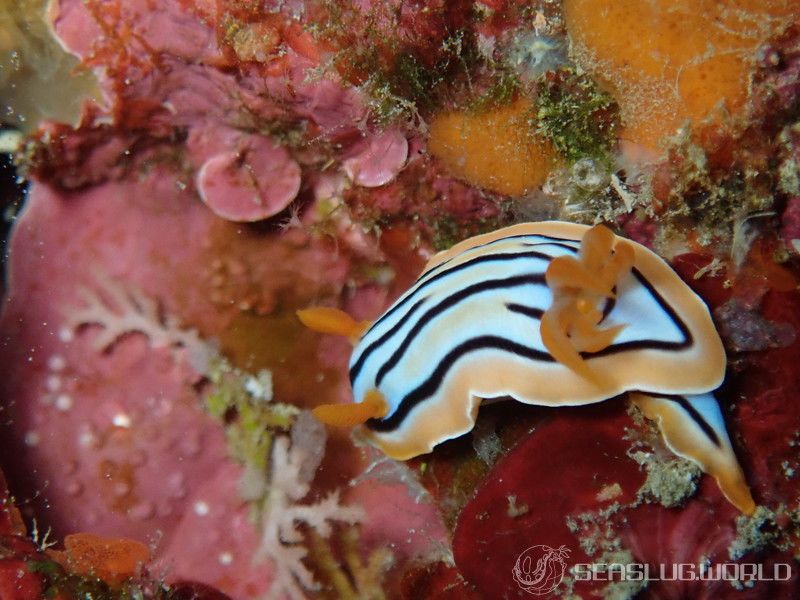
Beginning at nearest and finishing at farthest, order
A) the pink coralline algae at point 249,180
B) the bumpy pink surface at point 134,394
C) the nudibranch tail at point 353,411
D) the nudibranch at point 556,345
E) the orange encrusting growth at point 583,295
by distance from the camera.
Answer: the orange encrusting growth at point 583,295, the nudibranch at point 556,345, the nudibranch tail at point 353,411, the pink coralline algae at point 249,180, the bumpy pink surface at point 134,394

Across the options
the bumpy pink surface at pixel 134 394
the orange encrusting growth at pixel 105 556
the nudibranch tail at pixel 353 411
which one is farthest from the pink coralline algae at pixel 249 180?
the orange encrusting growth at pixel 105 556

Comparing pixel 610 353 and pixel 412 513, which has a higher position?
pixel 610 353

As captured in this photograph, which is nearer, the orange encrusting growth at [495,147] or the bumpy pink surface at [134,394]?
the orange encrusting growth at [495,147]

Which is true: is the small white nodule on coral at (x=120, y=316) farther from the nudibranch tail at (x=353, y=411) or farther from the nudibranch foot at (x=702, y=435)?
the nudibranch foot at (x=702, y=435)

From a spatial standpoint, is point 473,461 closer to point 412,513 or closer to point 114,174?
point 412,513

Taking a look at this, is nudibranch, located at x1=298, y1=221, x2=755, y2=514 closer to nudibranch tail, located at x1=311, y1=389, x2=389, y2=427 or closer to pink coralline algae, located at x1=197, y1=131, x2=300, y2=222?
nudibranch tail, located at x1=311, y1=389, x2=389, y2=427

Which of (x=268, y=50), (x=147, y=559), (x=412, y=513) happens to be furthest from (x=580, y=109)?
(x=147, y=559)
